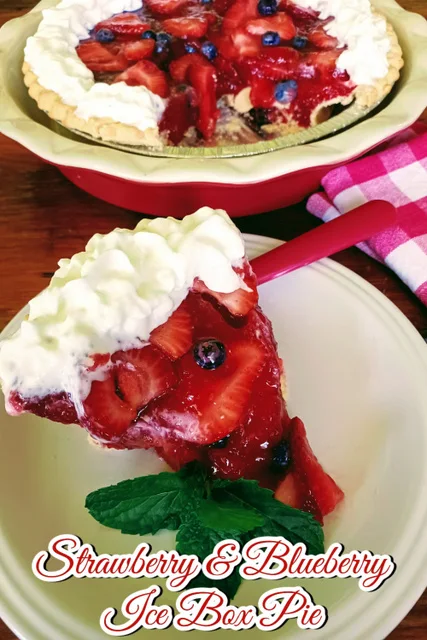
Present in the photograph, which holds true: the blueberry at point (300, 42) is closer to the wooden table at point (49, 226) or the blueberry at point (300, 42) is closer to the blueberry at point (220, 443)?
the wooden table at point (49, 226)

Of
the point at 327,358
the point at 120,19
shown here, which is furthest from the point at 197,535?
the point at 120,19

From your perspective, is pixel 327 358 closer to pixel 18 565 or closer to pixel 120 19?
pixel 18 565

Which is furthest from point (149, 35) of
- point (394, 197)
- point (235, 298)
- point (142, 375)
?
point (142, 375)

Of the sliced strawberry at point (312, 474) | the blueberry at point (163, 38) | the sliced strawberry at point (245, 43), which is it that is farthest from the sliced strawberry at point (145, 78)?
the sliced strawberry at point (312, 474)

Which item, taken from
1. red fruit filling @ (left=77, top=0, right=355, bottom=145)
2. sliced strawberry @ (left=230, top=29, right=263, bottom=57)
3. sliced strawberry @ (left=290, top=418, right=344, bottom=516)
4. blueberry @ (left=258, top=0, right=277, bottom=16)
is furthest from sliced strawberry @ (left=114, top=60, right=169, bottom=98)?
sliced strawberry @ (left=290, top=418, right=344, bottom=516)

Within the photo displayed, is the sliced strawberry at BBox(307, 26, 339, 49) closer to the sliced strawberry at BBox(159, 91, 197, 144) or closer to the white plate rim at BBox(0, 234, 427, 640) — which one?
the sliced strawberry at BBox(159, 91, 197, 144)

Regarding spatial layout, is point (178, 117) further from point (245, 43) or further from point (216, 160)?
point (216, 160)
